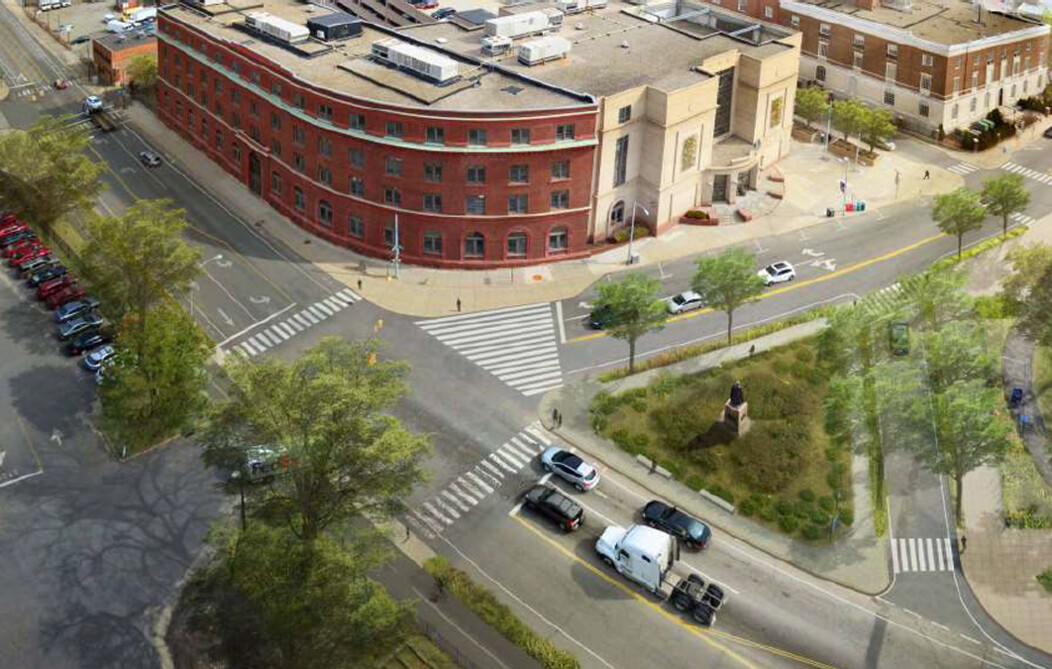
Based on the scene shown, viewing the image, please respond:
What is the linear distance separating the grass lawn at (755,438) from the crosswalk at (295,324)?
28.8m

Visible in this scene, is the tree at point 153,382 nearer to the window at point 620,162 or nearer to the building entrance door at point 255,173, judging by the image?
the building entrance door at point 255,173

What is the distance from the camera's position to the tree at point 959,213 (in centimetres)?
10844

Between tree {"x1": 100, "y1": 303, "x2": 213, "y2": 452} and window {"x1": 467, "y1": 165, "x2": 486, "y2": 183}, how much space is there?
3231 cm

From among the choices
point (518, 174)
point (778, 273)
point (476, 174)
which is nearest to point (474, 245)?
point (476, 174)

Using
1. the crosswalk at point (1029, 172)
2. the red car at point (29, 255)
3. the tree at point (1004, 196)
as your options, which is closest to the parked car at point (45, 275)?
the red car at point (29, 255)

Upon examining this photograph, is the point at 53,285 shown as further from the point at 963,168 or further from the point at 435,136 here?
the point at 963,168

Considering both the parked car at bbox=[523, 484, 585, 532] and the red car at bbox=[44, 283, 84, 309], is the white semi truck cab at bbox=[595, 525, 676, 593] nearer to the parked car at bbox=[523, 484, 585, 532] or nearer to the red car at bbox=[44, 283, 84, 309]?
the parked car at bbox=[523, 484, 585, 532]

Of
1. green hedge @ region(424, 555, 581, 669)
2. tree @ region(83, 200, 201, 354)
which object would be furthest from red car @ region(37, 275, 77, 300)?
green hedge @ region(424, 555, 581, 669)

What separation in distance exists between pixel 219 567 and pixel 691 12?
10194 centimetres

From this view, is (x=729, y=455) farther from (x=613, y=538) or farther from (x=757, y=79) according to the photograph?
(x=757, y=79)

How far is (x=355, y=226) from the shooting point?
11312 centimetres

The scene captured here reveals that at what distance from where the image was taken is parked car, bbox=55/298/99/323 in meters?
100

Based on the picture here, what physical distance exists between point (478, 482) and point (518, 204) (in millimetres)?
35814

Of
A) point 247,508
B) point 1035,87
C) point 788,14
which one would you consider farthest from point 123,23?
point 1035,87
